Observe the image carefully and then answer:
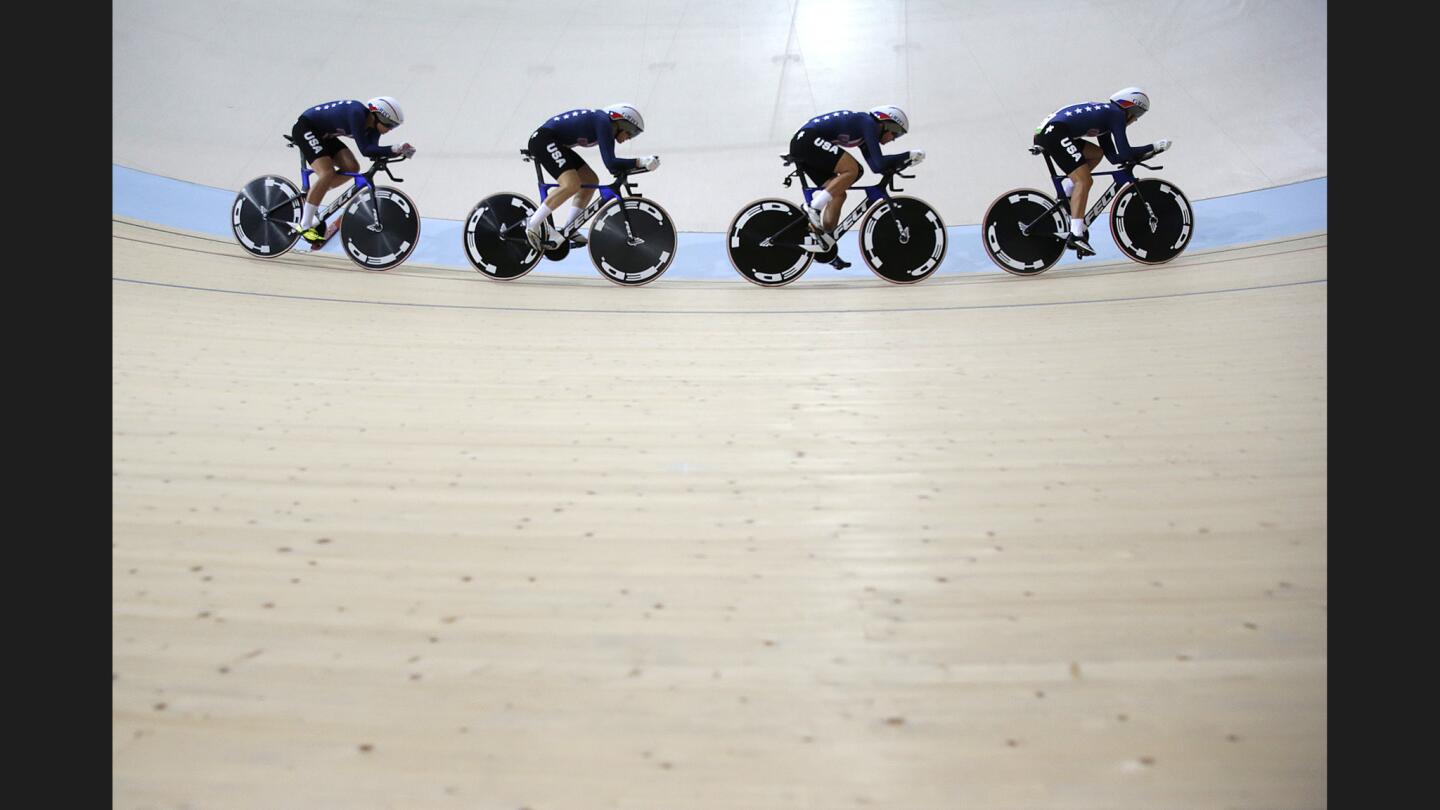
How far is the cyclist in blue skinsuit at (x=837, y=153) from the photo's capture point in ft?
18.0

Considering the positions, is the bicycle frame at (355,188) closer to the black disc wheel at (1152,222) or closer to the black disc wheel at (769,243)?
the black disc wheel at (769,243)

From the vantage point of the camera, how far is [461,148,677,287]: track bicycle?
574 cm

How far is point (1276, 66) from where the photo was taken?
843 centimetres

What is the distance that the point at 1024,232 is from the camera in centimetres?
596

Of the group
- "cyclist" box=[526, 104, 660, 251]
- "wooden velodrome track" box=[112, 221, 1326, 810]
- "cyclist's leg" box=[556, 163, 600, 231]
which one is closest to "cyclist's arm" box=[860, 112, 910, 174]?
"cyclist" box=[526, 104, 660, 251]

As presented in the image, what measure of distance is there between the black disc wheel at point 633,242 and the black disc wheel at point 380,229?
1.20 m

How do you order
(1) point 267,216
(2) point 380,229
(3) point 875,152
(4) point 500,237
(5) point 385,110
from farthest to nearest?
1. (1) point 267,216
2. (2) point 380,229
3. (4) point 500,237
4. (5) point 385,110
5. (3) point 875,152

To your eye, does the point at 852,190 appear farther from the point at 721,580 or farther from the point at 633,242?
the point at 721,580

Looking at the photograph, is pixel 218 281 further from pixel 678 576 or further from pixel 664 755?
pixel 664 755

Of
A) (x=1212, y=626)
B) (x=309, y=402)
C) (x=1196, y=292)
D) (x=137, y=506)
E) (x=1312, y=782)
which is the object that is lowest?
(x=1312, y=782)

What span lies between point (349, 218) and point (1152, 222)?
4683 mm

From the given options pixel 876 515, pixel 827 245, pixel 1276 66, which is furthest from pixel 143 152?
pixel 1276 66

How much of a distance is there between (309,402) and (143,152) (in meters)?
7.14

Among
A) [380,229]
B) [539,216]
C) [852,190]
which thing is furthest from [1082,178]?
[380,229]
